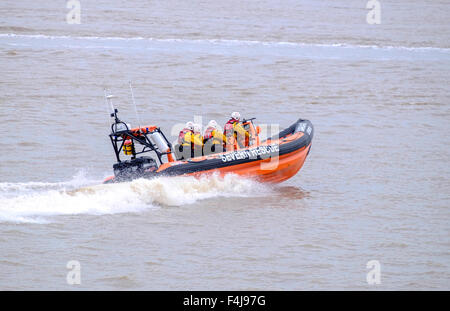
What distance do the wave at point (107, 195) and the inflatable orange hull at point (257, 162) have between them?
0.12 m

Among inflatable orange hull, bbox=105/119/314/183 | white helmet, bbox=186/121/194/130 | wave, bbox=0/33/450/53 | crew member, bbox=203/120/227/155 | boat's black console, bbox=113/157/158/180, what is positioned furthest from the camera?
wave, bbox=0/33/450/53

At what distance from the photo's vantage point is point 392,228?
10.2m

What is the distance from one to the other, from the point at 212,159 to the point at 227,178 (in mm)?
360

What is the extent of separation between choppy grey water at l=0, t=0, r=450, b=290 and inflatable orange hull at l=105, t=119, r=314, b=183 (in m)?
0.17

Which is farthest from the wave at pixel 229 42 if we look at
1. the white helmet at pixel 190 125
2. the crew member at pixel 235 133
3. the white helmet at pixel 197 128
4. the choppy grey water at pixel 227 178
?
the white helmet at pixel 190 125

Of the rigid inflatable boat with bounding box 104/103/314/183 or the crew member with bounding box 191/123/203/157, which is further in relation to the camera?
the crew member with bounding box 191/123/203/157

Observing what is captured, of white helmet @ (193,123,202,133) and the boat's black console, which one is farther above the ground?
white helmet @ (193,123,202,133)

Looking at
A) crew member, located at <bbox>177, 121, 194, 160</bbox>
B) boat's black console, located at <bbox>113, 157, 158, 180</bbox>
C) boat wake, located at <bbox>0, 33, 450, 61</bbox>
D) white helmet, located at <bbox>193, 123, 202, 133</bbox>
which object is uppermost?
boat wake, located at <bbox>0, 33, 450, 61</bbox>

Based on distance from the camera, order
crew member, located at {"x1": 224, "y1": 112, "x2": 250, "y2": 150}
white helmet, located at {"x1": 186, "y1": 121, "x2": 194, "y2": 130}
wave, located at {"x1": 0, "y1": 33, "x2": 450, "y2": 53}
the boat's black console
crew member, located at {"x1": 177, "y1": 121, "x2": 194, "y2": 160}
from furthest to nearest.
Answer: wave, located at {"x1": 0, "y1": 33, "x2": 450, "y2": 53}, crew member, located at {"x1": 224, "y1": 112, "x2": 250, "y2": 150}, crew member, located at {"x1": 177, "y1": 121, "x2": 194, "y2": 160}, white helmet, located at {"x1": 186, "y1": 121, "x2": 194, "y2": 130}, the boat's black console

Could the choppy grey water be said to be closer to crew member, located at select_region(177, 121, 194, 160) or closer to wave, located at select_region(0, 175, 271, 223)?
wave, located at select_region(0, 175, 271, 223)

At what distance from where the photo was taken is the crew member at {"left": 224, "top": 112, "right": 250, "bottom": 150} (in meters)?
11.7

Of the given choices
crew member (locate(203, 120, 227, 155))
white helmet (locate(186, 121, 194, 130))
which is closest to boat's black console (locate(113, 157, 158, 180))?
white helmet (locate(186, 121, 194, 130))

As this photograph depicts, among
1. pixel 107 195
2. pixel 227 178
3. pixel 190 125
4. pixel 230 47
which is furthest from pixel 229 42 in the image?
pixel 107 195

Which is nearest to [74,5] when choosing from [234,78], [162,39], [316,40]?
[162,39]
